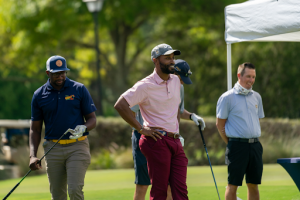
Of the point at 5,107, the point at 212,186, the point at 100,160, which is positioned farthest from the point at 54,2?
the point at 5,107

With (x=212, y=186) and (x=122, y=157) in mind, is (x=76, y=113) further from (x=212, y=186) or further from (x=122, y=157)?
(x=122, y=157)

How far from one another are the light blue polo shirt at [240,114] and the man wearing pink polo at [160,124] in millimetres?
1054

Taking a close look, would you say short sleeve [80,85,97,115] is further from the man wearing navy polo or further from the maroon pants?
the maroon pants

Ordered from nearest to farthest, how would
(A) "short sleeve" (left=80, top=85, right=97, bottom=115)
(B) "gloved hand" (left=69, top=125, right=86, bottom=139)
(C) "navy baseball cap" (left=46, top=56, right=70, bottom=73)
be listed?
(B) "gloved hand" (left=69, top=125, right=86, bottom=139)
(C) "navy baseball cap" (left=46, top=56, right=70, bottom=73)
(A) "short sleeve" (left=80, top=85, right=97, bottom=115)

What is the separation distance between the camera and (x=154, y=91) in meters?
4.76

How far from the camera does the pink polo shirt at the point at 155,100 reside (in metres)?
4.73

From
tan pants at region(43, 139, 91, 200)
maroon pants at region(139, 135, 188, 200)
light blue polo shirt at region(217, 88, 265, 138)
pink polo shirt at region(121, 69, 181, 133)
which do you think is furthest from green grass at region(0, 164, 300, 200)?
pink polo shirt at region(121, 69, 181, 133)

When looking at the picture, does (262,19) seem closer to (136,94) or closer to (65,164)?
(136,94)

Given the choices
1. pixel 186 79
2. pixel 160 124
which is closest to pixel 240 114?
pixel 186 79

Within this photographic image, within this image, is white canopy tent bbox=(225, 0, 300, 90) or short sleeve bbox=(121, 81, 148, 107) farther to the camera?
white canopy tent bbox=(225, 0, 300, 90)

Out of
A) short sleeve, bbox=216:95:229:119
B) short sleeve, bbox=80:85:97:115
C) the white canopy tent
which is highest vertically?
the white canopy tent

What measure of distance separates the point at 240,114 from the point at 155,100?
1358 millimetres

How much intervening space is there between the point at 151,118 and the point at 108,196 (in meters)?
3.51

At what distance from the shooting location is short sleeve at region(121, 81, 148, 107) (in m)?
4.71
